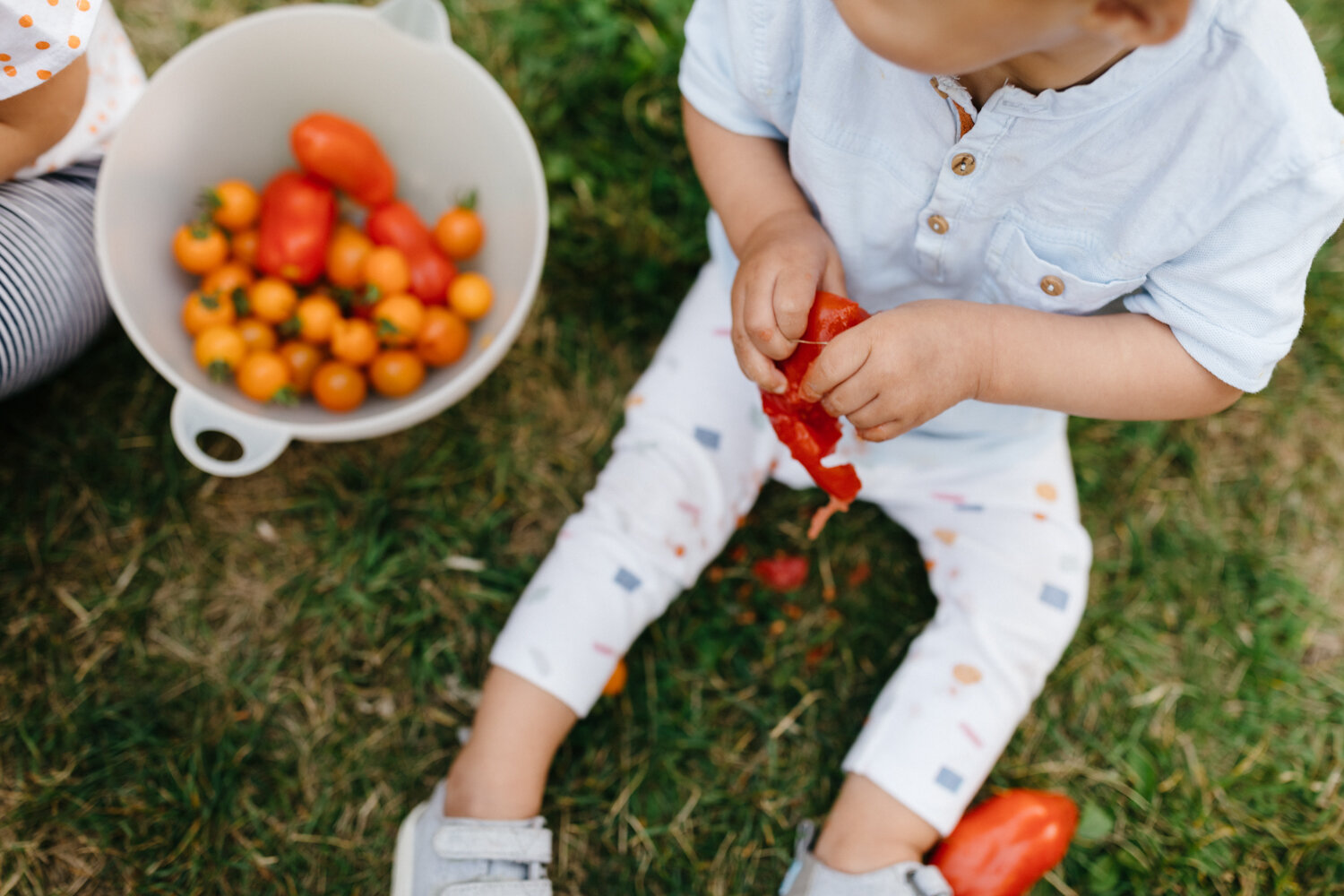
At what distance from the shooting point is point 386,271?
4.55 feet

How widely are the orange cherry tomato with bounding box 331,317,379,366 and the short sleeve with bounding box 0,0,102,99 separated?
46 centimetres

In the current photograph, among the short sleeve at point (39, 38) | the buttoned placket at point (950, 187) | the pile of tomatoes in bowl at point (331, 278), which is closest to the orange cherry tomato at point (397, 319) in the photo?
the pile of tomatoes in bowl at point (331, 278)

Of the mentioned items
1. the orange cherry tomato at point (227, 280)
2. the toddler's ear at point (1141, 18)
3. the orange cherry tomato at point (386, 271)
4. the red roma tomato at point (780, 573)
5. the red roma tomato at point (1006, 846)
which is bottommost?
the red roma tomato at point (1006, 846)

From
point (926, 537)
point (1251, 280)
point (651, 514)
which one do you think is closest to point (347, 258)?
point (651, 514)

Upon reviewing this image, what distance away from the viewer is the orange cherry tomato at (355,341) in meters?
1.36

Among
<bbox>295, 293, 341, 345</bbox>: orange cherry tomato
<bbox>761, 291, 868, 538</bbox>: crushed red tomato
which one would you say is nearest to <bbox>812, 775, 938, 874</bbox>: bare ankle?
<bbox>761, 291, 868, 538</bbox>: crushed red tomato

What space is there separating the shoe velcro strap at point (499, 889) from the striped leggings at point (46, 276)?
855mm

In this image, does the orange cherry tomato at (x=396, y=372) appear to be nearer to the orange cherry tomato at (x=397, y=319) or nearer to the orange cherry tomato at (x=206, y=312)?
the orange cherry tomato at (x=397, y=319)

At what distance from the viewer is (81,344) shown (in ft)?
4.36

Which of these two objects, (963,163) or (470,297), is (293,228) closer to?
(470,297)

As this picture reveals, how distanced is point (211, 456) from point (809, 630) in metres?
0.97

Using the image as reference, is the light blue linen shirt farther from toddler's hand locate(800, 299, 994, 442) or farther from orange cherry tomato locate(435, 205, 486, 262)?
orange cherry tomato locate(435, 205, 486, 262)

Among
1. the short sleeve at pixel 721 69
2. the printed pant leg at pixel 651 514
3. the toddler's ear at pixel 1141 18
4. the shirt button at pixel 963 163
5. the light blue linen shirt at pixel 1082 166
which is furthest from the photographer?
the printed pant leg at pixel 651 514

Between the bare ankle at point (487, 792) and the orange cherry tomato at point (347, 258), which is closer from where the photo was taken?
the bare ankle at point (487, 792)
